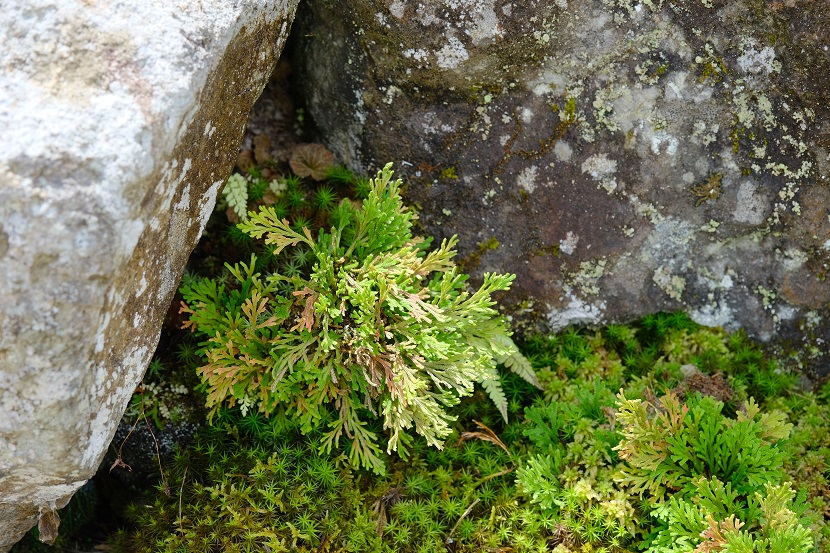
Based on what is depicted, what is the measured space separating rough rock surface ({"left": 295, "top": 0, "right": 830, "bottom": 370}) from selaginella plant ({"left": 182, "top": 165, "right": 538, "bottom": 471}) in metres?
0.65

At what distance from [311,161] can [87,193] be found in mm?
2088

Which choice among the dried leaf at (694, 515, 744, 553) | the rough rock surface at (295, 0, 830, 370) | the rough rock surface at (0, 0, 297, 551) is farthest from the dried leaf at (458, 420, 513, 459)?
the rough rock surface at (0, 0, 297, 551)

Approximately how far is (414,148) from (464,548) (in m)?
2.60

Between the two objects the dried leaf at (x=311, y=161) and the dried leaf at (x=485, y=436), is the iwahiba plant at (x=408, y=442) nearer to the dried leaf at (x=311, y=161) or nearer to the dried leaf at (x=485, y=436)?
the dried leaf at (x=485, y=436)

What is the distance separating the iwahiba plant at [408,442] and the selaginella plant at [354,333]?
0.5 inches

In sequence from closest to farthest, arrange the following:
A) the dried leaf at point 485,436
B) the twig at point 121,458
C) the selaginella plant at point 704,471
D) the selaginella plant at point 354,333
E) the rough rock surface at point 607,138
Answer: the selaginella plant at point 704,471, the selaginella plant at point 354,333, the twig at point 121,458, the rough rock surface at point 607,138, the dried leaf at point 485,436

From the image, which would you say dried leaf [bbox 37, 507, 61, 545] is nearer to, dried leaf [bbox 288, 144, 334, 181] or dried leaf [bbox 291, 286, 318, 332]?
dried leaf [bbox 291, 286, 318, 332]

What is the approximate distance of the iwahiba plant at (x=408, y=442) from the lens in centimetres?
404

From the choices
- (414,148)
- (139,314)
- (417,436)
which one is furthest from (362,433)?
(414,148)

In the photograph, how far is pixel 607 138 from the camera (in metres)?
4.53

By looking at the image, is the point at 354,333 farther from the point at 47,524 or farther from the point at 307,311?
the point at 47,524

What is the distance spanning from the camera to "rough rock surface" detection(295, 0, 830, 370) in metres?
4.31

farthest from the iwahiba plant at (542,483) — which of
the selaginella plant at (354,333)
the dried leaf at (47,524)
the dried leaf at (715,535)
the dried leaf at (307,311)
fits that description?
the dried leaf at (307,311)

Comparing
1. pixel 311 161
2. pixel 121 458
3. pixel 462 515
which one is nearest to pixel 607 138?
pixel 311 161
